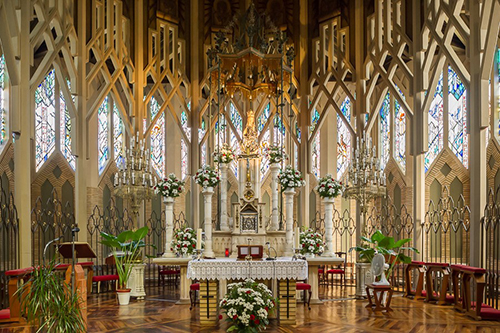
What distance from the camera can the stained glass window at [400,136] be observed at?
16.7 m

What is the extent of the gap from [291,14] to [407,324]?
10.0 metres

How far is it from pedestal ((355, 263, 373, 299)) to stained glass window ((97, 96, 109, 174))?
8713mm

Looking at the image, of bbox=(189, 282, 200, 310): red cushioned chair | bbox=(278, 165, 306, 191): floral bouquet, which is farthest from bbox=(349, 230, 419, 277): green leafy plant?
bbox=(189, 282, 200, 310): red cushioned chair

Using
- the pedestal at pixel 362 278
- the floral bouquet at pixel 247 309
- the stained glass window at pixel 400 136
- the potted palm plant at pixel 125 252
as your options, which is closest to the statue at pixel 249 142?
the potted palm plant at pixel 125 252

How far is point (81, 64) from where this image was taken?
12.6 metres

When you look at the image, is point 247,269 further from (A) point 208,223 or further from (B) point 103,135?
(B) point 103,135

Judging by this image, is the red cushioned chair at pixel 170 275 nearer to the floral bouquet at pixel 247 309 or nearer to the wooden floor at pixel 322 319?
the wooden floor at pixel 322 319

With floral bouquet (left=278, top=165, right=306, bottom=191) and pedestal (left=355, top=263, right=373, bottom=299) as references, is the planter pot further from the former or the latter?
pedestal (left=355, top=263, right=373, bottom=299)

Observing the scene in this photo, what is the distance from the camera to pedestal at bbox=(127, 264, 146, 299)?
11688mm

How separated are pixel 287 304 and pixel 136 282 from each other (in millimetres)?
4295

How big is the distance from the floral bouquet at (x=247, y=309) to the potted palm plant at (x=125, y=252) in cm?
367

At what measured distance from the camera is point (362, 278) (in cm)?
1159

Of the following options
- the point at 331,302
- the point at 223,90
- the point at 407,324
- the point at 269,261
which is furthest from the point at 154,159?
the point at 407,324

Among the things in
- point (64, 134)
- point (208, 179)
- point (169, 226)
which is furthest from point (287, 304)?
point (64, 134)
